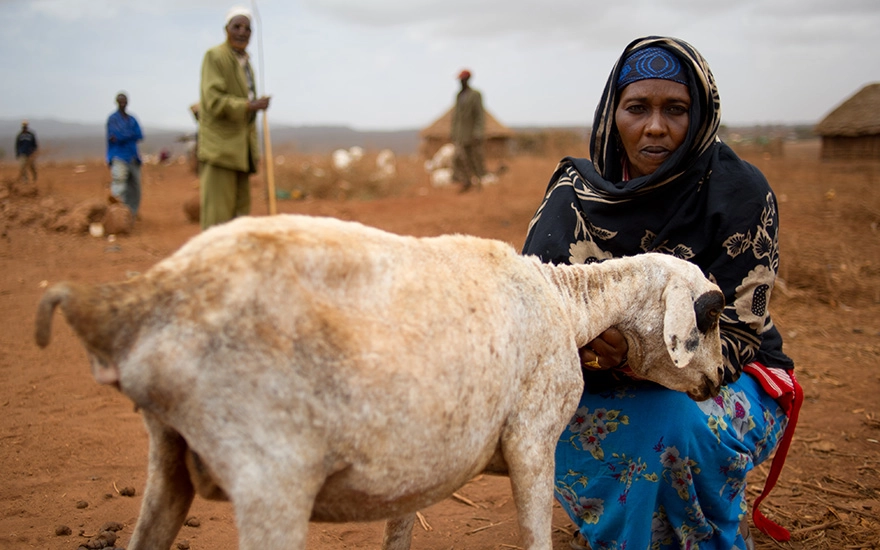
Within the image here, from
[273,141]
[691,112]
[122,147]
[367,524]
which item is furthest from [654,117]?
[273,141]

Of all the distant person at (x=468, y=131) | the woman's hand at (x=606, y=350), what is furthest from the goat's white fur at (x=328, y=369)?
the distant person at (x=468, y=131)

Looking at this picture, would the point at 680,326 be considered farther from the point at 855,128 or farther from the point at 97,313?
the point at 855,128

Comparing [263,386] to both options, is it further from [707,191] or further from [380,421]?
[707,191]

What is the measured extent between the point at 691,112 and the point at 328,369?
2053 mm

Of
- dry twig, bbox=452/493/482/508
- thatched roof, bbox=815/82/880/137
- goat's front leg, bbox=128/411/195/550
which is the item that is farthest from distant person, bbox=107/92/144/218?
thatched roof, bbox=815/82/880/137

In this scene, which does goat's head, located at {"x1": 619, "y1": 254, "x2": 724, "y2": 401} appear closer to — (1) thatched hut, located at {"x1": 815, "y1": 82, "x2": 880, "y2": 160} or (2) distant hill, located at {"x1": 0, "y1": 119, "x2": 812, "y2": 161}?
(2) distant hill, located at {"x1": 0, "y1": 119, "x2": 812, "y2": 161}

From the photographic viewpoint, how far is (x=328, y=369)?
1.64 meters

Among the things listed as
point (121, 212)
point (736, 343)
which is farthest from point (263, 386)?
point (121, 212)

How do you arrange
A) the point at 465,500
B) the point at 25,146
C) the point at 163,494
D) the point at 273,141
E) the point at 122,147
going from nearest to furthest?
the point at 163,494
the point at 465,500
the point at 122,147
the point at 25,146
the point at 273,141

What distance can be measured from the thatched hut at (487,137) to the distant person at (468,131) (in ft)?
34.9

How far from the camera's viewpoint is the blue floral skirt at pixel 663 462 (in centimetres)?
280

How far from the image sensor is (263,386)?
1570 mm

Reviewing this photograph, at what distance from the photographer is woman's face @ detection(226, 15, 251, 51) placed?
23.1 ft

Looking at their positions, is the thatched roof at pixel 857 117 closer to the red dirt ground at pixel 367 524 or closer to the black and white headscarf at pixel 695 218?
the red dirt ground at pixel 367 524
